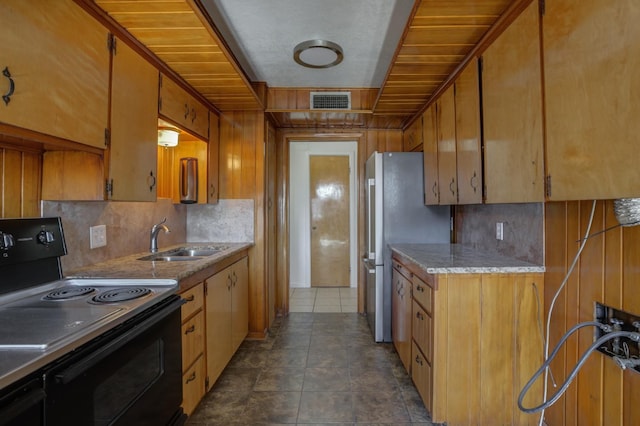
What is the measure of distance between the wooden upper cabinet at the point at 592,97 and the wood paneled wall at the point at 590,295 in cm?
29

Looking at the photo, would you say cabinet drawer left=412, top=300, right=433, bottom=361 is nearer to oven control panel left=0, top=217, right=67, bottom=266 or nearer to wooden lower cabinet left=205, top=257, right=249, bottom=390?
wooden lower cabinet left=205, top=257, right=249, bottom=390

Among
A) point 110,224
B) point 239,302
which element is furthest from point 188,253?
point 110,224

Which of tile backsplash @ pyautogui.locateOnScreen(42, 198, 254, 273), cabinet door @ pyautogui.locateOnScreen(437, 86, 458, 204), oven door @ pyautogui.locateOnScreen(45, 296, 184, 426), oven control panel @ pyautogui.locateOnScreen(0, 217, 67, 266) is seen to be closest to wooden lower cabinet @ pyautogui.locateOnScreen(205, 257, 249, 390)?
tile backsplash @ pyautogui.locateOnScreen(42, 198, 254, 273)

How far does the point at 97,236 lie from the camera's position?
197 cm

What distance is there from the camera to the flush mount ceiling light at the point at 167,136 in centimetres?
251

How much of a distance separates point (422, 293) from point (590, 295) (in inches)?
32.0

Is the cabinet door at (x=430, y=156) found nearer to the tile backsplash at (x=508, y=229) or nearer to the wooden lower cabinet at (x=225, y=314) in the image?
the tile backsplash at (x=508, y=229)

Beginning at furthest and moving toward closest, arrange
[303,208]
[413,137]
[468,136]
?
1. [303,208]
2. [413,137]
3. [468,136]

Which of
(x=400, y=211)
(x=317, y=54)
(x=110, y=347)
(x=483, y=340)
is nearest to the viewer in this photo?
(x=110, y=347)

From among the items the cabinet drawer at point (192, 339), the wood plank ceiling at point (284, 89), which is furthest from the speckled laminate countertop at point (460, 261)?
the cabinet drawer at point (192, 339)

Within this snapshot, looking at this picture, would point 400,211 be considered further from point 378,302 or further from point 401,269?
point 378,302

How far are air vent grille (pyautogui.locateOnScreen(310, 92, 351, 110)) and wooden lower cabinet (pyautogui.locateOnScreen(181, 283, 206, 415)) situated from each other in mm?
2033

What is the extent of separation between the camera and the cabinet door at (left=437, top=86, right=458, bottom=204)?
2.36 metres

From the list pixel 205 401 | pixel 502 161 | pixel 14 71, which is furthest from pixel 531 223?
pixel 14 71
